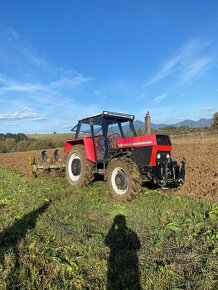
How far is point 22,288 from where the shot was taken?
405 centimetres

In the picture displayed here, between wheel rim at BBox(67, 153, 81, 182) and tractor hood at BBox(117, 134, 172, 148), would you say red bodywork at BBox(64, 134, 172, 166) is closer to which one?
tractor hood at BBox(117, 134, 172, 148)

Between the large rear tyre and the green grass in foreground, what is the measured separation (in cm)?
148

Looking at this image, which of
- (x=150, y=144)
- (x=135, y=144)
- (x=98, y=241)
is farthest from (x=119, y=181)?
(x=98, y=241)

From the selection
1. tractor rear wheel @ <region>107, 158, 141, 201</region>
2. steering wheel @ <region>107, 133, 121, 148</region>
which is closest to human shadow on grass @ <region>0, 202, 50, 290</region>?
tractor rear wheel @ <region>107, 158, 141, 201</region>

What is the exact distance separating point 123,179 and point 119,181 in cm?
13

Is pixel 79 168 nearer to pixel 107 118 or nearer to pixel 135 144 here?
pixel 107 118

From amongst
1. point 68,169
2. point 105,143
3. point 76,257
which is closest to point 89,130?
point 105,143

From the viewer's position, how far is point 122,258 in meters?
4.80

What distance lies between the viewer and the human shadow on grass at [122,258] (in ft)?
13.6

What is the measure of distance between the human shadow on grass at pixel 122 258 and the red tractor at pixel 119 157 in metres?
2.43

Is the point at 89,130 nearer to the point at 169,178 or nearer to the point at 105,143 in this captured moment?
the point at 105,143

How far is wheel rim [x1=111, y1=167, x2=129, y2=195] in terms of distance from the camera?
8.89 metres

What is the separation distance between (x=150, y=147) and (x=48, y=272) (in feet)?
16.2

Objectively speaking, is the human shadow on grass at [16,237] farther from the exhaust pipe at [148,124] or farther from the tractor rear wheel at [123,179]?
the exhaust pipe at [148,124]
